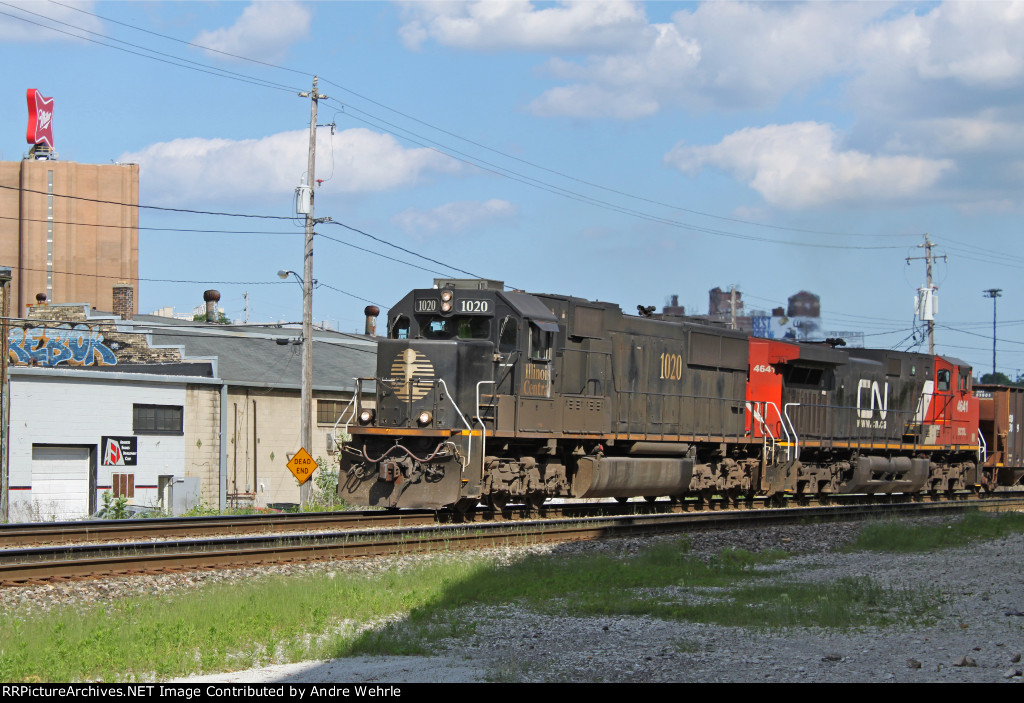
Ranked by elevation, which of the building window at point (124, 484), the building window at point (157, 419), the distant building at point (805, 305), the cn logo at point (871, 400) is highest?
the distant building at point (805, 305)

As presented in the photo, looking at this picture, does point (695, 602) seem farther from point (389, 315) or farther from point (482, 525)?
point (389, 315)

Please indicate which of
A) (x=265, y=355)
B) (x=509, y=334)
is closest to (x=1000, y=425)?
(x=509, y=334)

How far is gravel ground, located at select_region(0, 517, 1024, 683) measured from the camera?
23.8ft

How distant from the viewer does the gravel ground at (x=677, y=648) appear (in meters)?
7.26

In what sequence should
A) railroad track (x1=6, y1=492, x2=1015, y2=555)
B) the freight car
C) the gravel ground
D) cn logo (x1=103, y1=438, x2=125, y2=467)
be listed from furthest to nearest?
the freight car < cn logo (x1=103, y1=438, x2=125, y2=467) < railroad track (x1=6, y1=492, x2=1015, y2=555) < the gravel ground

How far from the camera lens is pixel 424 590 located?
432 inches

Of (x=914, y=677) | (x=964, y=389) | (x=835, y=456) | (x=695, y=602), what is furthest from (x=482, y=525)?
(x=964, y=389)

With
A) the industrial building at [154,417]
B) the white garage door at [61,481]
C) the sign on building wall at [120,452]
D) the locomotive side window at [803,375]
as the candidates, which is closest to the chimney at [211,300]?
the industrial building at [154,417]

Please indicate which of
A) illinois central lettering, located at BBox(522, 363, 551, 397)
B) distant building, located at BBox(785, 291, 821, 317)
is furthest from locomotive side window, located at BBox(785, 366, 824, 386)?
distant building, located at BBox(785, 291, 821, 317)

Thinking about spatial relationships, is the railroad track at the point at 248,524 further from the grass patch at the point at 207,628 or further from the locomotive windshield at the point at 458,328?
the grass patch at the point at 207,628

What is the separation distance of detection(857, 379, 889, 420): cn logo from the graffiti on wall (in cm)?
→ 2605

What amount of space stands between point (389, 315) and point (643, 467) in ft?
18.4

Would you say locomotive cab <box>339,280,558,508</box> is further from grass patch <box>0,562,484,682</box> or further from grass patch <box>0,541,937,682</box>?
grass patch <box>0,562,484,682</box>

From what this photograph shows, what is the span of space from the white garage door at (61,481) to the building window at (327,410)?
315 inches
